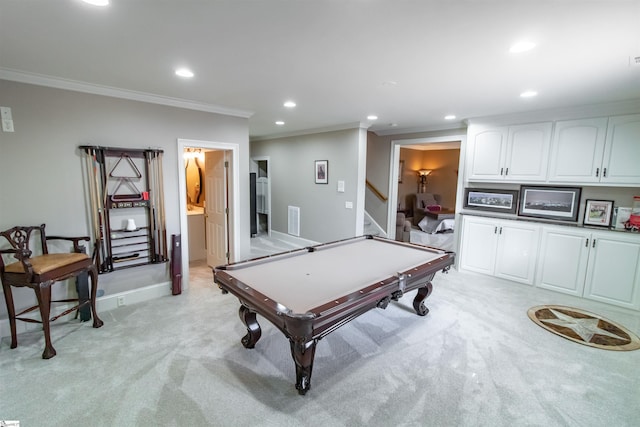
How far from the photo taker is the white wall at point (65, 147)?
2.63m

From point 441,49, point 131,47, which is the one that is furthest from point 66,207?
point 441,49

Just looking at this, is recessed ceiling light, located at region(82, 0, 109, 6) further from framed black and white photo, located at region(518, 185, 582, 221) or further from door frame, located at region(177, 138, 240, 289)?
framed black and white photo, located at region(518, 185, 582, 221)

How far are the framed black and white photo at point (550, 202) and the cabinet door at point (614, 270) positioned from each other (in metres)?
0.48

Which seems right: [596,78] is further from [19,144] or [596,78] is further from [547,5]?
[19,144]

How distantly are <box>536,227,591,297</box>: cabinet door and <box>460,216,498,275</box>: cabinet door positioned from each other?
585 millimetres

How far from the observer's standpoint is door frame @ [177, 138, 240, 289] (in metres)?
3.63

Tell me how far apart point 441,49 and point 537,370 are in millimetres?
2588

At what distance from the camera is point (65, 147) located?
113 inches

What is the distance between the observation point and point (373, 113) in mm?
4109

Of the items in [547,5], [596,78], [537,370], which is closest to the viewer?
[547,5]

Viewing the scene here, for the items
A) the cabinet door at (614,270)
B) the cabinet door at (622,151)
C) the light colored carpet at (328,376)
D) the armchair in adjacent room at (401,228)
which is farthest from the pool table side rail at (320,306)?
the armchair in adjacent room at (401,228)

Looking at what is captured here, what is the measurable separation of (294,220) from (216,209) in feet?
7.07

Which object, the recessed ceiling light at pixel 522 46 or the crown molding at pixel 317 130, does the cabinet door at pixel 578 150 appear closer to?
the recessed ceiling light at pixel 522 46

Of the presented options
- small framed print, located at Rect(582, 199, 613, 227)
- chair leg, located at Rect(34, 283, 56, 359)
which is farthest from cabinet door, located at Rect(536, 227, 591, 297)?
chair leg, located at Rect(34, 283, 56, 359)
